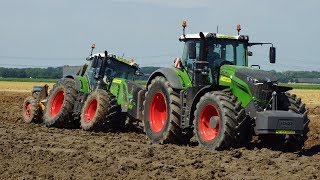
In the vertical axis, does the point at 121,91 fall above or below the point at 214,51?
below

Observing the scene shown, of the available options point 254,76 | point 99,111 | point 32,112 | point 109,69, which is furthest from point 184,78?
point 32,112

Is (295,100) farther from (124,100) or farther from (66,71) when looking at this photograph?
(66,71)

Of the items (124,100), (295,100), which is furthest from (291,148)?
(124,100)

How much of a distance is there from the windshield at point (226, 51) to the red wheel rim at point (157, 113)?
5.26 feet

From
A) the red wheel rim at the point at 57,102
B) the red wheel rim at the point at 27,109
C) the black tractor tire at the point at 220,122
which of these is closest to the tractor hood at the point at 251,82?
the black tractor tire at the point at 220,122

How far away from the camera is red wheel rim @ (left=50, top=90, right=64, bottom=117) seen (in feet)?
55.8

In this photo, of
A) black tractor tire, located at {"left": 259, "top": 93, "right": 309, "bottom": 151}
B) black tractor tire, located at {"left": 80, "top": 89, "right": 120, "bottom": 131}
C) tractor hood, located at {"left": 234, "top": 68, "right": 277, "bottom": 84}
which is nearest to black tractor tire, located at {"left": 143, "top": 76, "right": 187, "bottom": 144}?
tractor hood, located at {"left": 234, "top": 68, "right": 277, "bottom": 84}

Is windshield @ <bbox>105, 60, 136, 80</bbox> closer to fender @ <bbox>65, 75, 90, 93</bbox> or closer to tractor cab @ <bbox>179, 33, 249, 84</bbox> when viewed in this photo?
fender @ <bbox>65, 75, 90, 93</bbox>

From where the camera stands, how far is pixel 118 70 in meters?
16.7

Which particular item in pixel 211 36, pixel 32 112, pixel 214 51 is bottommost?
pixel 32 112

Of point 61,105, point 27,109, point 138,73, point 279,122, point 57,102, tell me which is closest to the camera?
point 279,122

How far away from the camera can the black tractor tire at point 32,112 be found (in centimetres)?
1734

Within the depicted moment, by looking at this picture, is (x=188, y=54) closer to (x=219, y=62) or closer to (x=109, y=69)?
(x=219, y=62)

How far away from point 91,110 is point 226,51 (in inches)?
205
